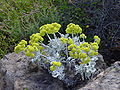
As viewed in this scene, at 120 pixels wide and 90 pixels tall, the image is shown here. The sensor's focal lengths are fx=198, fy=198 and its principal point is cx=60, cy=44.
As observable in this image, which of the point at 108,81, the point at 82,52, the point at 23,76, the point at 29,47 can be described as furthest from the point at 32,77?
the point at 108,81

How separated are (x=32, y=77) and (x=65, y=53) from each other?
1.66 feet

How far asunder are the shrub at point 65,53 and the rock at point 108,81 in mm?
164

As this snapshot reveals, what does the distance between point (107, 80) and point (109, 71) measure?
21 cm

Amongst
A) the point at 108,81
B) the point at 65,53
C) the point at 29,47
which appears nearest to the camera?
the point at 108,81

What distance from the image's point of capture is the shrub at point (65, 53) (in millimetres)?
2098

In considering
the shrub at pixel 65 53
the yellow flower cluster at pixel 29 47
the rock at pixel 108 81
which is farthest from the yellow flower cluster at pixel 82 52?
the yellow flower cluster at pixel 29 47

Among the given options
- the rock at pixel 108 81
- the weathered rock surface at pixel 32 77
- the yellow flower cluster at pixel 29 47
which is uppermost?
the yellow flower cluster at pixel 29 47

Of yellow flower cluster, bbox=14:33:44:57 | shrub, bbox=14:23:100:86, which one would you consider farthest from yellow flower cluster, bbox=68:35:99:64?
yellow flower cluster, bbox=14:33:44:57

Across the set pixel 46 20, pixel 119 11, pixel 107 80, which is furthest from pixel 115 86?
pixel 46 20

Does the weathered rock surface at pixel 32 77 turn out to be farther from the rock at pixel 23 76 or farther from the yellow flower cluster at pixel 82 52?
the yellow flower cluster at pixel 82 52

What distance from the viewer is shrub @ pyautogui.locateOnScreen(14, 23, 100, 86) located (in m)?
2.10

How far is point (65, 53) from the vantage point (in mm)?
2432

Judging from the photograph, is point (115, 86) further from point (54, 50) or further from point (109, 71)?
point (54, 50)

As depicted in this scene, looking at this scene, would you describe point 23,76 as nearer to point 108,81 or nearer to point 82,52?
point 82,52
